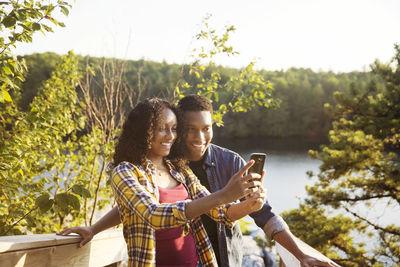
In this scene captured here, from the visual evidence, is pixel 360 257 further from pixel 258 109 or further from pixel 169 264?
pixel 258 109

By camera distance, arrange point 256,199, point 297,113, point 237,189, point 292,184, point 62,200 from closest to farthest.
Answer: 1. point 237,189
2. point 256,199
3. point 62,200
4. point 292,184
5. point 297,113

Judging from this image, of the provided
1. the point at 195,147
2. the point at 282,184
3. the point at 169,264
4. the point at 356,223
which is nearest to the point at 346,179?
the point at 356,223

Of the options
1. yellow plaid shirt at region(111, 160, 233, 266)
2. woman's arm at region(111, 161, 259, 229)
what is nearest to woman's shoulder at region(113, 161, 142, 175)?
yellow plaid shirt at region(111, 160, 233, 266)

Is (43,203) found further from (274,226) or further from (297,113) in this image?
(297,113)

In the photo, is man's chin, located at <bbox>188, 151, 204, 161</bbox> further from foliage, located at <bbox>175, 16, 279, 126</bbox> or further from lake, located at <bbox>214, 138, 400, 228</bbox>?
lake, located at <bbox>214, 138, 400, 228</bbox>

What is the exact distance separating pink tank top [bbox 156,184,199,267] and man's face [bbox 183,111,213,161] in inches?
17.1

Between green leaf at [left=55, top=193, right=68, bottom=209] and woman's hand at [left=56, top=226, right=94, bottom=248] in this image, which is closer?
woman's hand at [left=56, top=226, right=94, bottom=248]

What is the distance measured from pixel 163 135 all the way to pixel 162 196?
273 millimetres

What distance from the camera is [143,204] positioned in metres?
1.31

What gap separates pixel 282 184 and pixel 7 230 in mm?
17290

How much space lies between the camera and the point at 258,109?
4244cm

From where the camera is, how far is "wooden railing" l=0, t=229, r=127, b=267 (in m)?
1.29

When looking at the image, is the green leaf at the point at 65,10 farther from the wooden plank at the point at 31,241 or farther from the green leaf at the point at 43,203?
the wooden plank at the point at 31,241

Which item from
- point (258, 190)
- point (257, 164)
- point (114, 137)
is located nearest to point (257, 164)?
point (257, 164)
